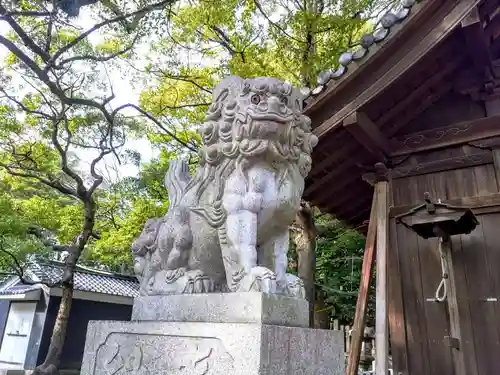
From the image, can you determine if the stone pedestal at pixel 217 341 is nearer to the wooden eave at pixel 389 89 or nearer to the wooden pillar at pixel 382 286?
the wooden pillar at pixel 382 286

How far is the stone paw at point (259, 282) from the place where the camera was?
2045mm

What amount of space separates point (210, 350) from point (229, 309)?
22 centimetres

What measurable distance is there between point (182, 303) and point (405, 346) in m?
3.36

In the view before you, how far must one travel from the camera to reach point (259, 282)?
2055 mm

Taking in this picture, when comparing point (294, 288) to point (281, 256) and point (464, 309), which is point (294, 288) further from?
point (464, 309)

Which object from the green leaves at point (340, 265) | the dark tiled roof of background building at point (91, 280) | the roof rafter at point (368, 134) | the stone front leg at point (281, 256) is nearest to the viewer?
the stone front leg at point (281, 256)

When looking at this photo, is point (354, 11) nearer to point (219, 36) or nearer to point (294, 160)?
point (219, 36)

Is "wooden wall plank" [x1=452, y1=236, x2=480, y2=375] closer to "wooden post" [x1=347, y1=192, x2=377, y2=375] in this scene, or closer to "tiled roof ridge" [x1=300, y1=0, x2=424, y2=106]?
"wooden post" [x1=347, y1=192, x2=377, y2=375]

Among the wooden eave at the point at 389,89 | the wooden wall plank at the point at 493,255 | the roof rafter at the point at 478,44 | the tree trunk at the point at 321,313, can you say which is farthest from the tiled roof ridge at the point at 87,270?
the roof rafter at the point at 478,44

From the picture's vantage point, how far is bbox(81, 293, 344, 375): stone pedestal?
1.86 meters

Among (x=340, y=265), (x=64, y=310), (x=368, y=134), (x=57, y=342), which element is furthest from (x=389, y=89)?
(x=57, y=342)

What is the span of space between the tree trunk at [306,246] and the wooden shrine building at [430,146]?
180 centimetres

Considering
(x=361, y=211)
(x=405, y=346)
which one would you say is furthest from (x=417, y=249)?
(x=361, y=211)

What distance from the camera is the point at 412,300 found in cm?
467
